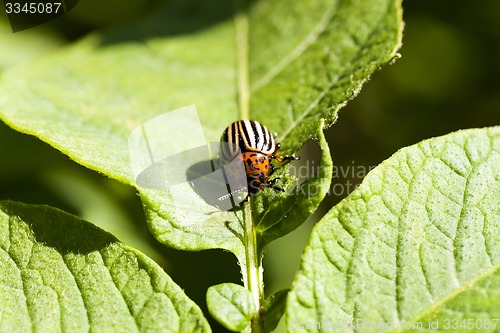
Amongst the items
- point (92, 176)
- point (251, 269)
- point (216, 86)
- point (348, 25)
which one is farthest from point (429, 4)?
point (251, 269)

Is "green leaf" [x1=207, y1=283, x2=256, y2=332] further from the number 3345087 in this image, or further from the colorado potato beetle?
the number 3345087

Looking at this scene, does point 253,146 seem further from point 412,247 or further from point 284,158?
point 412,247

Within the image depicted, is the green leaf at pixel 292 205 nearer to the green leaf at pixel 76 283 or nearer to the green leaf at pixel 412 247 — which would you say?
the green leaf at pixel 412 247

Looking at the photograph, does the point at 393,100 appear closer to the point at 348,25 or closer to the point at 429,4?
the point at 429,4

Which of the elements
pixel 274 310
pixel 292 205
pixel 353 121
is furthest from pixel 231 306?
pixel 353 121

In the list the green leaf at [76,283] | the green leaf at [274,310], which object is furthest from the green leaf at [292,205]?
the green leaf at [76,283]

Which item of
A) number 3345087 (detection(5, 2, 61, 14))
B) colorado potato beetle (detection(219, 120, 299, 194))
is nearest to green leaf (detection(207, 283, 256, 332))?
colorado potato beetle (detection(219, 120, 299, 194))
